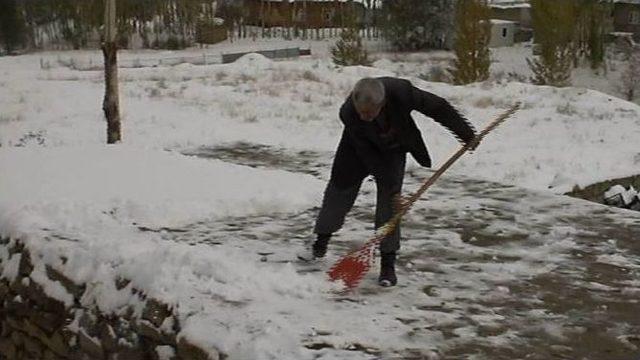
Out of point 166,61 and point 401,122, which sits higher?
point 401,122

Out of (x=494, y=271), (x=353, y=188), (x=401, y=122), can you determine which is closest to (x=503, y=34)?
(x=494, y=271)

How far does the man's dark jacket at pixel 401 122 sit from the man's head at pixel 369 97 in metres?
0.13

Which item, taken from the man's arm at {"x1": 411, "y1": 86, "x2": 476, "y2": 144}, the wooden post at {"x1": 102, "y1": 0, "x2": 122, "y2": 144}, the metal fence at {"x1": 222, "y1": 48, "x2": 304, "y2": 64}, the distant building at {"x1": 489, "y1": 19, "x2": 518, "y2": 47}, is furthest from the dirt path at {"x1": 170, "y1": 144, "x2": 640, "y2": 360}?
the distant building at {"x1": 489, "y1": 19, "x2": 518, "y2": 47}

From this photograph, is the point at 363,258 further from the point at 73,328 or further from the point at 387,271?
the point at 73,328

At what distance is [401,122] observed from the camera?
499cm

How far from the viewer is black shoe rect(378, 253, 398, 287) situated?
17.2ft

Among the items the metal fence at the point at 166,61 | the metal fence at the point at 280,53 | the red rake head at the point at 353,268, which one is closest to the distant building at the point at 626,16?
the metal fence at the point at 166,61

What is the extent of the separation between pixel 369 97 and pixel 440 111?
531mm

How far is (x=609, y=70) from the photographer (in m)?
36.3

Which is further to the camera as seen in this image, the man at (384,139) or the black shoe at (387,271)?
Result: the black shoe at (387,271)

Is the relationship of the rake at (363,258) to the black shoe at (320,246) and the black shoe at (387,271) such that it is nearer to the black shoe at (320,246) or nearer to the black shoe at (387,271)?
the black shoe at (387,271)

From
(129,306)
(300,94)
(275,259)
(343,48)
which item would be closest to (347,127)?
(275,259)

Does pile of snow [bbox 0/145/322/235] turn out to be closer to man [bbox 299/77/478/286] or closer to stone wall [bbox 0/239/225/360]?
stone wall [bbox 0/239/225/360]

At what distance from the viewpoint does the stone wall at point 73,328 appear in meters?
4.80
